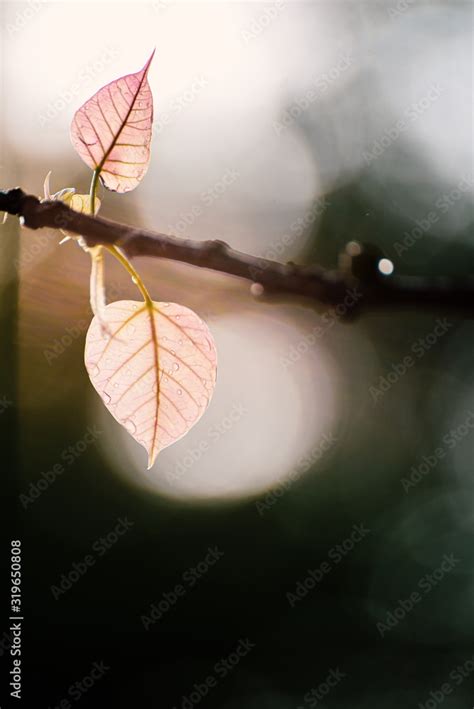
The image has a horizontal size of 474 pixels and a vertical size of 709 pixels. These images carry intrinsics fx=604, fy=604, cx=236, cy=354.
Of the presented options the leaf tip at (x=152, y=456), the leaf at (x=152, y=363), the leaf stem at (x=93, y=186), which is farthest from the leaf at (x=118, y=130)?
the leaf tip at (x=152, y=456)

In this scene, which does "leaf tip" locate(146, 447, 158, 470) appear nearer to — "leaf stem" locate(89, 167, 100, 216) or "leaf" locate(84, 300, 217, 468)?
"leaf" locate(84, 300, 217, 468)

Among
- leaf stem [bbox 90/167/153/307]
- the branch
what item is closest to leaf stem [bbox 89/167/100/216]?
leaf stem [bbox 90/167/153/307]

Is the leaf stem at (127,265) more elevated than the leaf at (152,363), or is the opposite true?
the leaf stem at (127,265)

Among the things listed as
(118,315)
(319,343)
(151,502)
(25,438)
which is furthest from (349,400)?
(118,315)

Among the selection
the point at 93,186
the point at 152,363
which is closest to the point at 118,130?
the point at 93,186

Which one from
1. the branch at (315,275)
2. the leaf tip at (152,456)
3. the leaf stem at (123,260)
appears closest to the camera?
the branch at (315,275)

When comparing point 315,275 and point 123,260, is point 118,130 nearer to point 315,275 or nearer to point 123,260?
point 123,260

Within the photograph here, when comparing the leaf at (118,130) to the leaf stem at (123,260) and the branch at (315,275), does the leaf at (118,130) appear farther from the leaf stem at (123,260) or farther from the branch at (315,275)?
the branch at (315,275)

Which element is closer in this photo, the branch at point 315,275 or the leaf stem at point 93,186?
the branch at point 315,275
